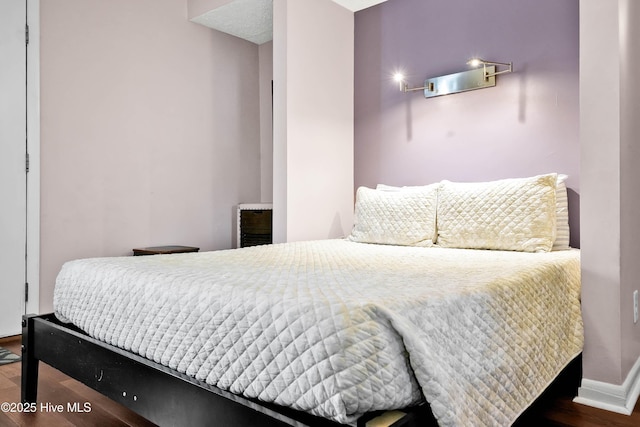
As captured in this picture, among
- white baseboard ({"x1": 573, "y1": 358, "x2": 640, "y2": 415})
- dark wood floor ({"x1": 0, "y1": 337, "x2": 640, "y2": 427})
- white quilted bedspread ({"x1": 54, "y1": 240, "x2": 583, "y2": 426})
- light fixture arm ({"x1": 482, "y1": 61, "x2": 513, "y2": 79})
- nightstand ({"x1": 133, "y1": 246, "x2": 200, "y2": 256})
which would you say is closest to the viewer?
white quilted bedspread ({"x1": 54, "y1": 240, "x2": 583, "y2": 426})

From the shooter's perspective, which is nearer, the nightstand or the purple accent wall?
the purple accent wall

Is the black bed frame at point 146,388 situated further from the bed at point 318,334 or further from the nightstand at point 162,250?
the nightstand at point 162,250

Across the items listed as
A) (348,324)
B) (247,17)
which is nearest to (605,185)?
(348,324)

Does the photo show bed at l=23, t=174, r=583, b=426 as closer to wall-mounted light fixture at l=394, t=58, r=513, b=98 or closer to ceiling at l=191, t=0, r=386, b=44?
wall-mounted light fixture at l=394, t=58, r=513, b=98

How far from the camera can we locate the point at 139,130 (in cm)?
354

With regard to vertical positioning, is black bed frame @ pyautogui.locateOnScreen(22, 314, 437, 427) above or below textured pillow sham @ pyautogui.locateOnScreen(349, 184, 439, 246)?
below

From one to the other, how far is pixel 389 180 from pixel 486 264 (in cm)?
158

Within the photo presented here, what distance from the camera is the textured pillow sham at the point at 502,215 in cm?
233

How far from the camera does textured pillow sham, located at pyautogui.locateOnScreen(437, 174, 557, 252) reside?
Result: 233cm

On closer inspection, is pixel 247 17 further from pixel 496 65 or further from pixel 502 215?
pixel 502 215

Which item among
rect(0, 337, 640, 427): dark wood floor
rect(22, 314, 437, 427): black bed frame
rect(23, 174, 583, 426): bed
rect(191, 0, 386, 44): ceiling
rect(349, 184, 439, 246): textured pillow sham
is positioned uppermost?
rect(191, 0, 386, 44): ceiling

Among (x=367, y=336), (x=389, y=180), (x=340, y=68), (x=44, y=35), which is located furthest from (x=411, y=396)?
(x=44, y=35)

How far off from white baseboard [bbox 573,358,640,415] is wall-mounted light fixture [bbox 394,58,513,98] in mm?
1772

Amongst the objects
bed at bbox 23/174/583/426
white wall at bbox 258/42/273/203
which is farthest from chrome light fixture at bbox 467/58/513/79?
white wall at bbox 258/42/273/203
